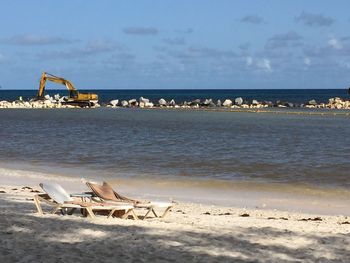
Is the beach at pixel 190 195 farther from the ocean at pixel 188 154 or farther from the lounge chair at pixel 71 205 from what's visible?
the lounge chair at pixel 71 205

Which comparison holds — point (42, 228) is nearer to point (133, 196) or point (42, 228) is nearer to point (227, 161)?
point (133, 196)

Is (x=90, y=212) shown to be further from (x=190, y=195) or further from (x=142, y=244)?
(x=190, y=195)

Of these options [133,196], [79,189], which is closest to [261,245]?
[133,196]

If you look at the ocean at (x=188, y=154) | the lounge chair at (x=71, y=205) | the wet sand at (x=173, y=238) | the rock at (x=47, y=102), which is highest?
the rock at (x=47, y=102)

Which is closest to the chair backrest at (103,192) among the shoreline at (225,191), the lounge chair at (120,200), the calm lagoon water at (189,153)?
the lounge chair at (120,200)

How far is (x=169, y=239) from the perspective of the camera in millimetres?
8055

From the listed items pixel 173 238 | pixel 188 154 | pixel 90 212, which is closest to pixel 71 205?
pixel 90 212

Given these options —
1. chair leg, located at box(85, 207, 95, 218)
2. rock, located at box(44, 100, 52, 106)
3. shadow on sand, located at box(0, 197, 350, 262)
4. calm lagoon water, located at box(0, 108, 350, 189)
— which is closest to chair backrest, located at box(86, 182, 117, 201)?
chair leg, located at box(85, 207, 95, 218)

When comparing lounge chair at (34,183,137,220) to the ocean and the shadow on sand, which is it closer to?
the shadow on sand

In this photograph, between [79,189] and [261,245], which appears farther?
[79,189]

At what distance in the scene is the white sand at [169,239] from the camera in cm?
720

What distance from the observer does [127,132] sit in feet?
119

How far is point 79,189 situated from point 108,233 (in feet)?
20.6

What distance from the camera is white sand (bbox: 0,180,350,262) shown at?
7.20 metres
